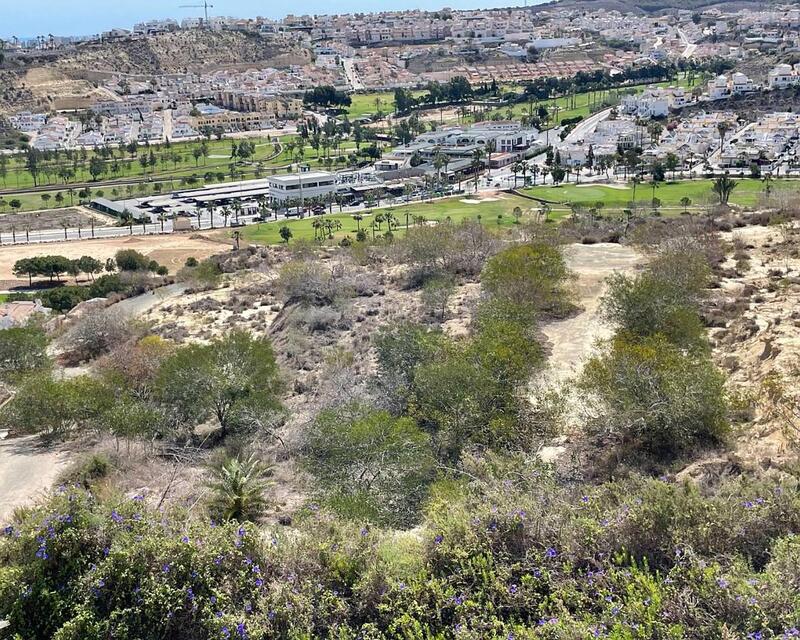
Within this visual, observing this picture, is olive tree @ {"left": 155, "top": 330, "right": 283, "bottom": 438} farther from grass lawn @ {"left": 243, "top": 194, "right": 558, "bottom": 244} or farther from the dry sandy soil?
grass lawn @ {"left": 243, "top": 194, "right": 558, "bottom": 244}

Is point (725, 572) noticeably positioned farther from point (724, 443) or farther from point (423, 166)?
point (423, 166)

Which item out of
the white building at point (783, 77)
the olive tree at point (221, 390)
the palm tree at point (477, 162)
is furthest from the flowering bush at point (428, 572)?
the white building at point (783, 77)

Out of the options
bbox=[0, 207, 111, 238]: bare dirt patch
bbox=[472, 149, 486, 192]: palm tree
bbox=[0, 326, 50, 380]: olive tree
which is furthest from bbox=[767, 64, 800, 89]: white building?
bbox=[0, 326, 50, 380]: olive tree

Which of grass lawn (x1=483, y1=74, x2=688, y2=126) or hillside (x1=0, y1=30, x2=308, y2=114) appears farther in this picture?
hillside (x1=0, y1=30, x2=308, y2=114)

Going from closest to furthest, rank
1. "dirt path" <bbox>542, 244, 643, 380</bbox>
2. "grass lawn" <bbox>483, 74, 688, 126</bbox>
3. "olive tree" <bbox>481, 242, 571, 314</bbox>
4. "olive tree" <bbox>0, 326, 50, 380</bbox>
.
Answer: "dirt path" <bbox>542, 244, 643, 380</bbox>
"olive tree" <bbox>481, 242, 571, 314</bbox>
"olive tree" <bbox>0, 326, 50, 380</bbox>
"grass lawn" <bbox>483, 74, 688, 126</bbox>

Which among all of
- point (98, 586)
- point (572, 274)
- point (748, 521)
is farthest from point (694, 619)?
point (572, 274)

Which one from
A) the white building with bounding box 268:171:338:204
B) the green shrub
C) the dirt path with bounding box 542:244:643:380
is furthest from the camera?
the white building with bounding box 268:171:338:204

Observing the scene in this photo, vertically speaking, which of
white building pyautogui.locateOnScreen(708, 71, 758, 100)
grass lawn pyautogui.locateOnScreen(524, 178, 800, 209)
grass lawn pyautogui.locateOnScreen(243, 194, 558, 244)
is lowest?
grass lawn pyautogui.locateOnScreen(243, 194, 558, 244)

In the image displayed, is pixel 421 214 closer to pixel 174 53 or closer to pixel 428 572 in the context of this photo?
pixel 428 572
